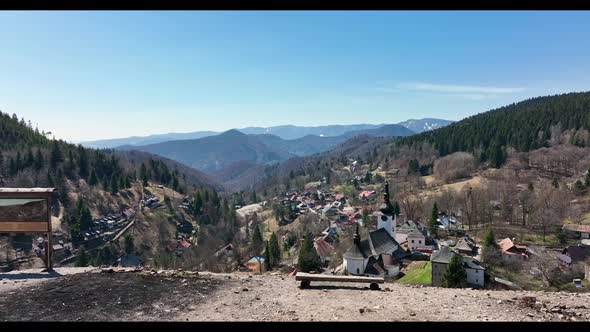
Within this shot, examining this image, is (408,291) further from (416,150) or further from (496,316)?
(416,150)

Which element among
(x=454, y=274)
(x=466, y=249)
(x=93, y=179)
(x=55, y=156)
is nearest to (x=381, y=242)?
(x=466, y=249)

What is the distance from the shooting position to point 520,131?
86.1 meters

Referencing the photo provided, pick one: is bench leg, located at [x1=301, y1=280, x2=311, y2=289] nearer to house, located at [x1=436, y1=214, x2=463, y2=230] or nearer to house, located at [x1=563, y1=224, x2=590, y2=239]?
house, located at [x1=563, y1=224, x2=590, y2=239]

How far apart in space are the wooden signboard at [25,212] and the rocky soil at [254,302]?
5.91ft

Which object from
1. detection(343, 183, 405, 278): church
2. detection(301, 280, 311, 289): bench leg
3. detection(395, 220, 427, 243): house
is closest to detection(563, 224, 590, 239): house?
detection(395, 220, 427, 243): house

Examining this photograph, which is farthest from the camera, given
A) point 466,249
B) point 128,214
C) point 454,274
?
point 128,214

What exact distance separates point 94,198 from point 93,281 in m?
78.7

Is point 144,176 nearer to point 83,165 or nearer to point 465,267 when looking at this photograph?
point 83,165

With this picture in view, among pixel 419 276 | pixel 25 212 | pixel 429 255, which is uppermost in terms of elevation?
pixel 25 212

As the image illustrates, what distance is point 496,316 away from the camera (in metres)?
6.39

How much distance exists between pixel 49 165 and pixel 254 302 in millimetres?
88097

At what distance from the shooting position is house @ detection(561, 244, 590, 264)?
103 ft

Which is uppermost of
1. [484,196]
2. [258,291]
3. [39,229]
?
[39,229]
